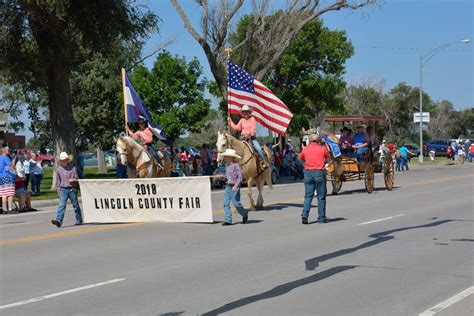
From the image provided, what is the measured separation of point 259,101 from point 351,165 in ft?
17.4

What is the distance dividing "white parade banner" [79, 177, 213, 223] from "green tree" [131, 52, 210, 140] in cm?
2850

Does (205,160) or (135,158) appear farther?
(205,160)

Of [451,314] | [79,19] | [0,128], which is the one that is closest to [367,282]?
[451,314]

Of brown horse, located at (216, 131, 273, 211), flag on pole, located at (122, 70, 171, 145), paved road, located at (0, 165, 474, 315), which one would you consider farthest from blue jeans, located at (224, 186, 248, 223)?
flag on pole, located at (122, 70, 171, 145)

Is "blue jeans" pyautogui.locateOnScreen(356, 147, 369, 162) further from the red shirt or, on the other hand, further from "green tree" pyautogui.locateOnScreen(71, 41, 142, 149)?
"green tree" pyautogui.locateOnScreen(71, 41, 142, 149)

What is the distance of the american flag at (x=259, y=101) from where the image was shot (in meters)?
18.1

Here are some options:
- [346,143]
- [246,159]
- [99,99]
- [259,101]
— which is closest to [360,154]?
[346,143]

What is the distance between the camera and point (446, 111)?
106 m

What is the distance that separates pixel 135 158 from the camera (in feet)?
54.7

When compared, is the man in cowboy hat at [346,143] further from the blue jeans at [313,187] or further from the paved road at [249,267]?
the blue jeans at [313,187]

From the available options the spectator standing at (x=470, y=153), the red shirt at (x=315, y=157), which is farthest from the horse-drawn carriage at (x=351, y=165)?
the spectator standing at (x=470, y=153)

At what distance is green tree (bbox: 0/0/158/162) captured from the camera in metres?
27.2

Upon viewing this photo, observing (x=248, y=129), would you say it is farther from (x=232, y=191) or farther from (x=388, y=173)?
(x=388, y=173)

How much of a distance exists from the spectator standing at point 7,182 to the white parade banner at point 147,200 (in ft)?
18.5
